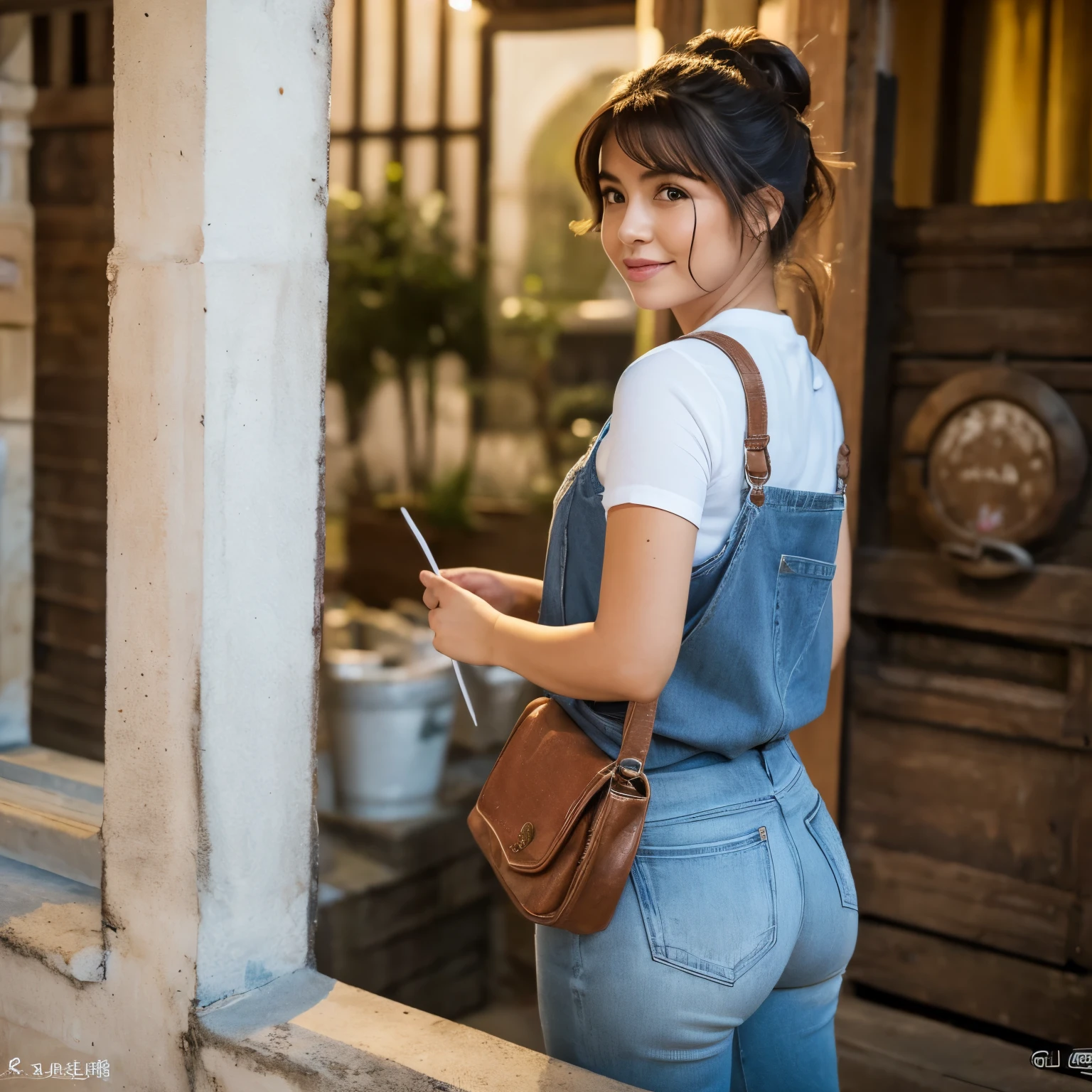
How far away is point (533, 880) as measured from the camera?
1.46m

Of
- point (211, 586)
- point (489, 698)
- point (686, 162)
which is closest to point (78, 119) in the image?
point (489, 698)

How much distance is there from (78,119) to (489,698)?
90.4 inches

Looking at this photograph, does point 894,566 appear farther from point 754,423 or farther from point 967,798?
point 754,423

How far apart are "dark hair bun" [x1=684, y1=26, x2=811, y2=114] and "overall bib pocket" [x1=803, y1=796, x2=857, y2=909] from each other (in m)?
0.91

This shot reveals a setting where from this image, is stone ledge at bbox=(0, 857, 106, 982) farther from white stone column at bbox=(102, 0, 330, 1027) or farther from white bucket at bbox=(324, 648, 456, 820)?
white bucket at bbox=(324, 648, 456, 820)

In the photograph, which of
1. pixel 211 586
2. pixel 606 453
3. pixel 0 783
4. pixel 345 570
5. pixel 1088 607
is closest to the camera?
pixel 606 453

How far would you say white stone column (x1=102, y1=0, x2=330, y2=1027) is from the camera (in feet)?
5.46

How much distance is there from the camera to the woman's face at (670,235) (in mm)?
1473

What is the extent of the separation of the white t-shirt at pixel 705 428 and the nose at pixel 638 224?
0.43ft

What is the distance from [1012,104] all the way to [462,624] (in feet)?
7.16

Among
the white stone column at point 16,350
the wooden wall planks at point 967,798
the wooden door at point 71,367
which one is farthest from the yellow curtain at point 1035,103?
the wooden door at point 71,367

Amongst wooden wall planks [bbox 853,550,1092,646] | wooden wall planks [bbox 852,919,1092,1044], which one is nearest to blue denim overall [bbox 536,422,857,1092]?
wooden wall planks [bbox 853,550,1092,646]

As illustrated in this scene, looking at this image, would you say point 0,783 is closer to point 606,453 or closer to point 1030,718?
point 606,453

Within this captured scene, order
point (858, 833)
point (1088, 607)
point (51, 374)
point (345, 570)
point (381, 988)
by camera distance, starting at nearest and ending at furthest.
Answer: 1. point (1088, 607)
2. point (858, 833)
3. point (381, 988)
4. point (51, 374)
5. point (345, 570)
